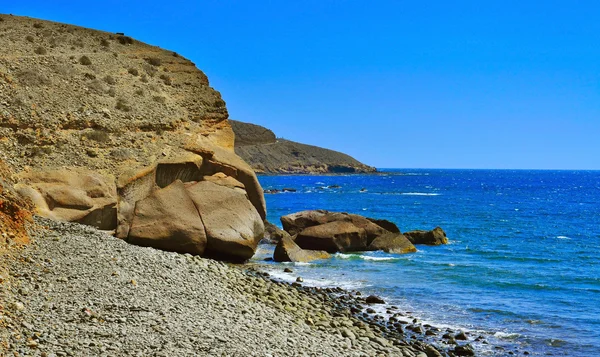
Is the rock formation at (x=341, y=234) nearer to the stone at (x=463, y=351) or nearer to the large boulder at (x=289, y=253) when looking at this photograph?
the large boulder at (x=289, y=253)

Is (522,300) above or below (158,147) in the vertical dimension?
below

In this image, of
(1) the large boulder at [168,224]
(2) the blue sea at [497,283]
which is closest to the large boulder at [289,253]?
(2) the blue sea at [497,283]

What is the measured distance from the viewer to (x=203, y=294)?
54.9ft

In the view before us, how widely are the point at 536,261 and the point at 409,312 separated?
15754mm

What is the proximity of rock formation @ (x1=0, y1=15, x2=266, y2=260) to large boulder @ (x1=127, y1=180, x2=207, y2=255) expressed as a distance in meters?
0.04

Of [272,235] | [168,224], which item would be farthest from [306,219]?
[168,224]

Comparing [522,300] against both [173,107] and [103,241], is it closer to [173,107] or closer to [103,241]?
[103,241]

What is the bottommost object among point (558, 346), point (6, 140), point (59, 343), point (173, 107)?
point (558, 346)

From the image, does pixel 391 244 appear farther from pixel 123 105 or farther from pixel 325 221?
pixel 123 105

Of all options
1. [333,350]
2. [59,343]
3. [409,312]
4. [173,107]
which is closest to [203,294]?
[333,350]

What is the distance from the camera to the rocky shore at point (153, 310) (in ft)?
38.6

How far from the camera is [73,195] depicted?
22.0 meters

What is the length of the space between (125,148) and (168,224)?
4467mm

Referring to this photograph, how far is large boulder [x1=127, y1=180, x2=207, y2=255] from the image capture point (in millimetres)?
22500
